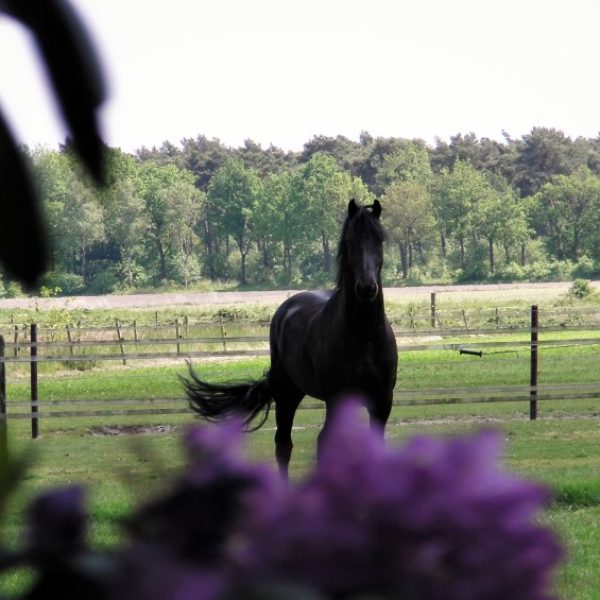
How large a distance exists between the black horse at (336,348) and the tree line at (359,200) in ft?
4.84

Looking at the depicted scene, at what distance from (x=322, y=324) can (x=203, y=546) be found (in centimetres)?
750

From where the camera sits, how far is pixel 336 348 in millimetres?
7371

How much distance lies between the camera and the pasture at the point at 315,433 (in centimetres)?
30

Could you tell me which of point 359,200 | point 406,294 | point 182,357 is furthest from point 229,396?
point 406,294

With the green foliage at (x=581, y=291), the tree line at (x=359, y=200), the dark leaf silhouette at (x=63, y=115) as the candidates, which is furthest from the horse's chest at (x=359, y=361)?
the green foliage at (x=581, y=291)

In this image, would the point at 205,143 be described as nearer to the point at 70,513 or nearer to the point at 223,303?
the point at 70,513

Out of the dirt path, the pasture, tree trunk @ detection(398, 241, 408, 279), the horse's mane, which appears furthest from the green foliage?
the horse's mane

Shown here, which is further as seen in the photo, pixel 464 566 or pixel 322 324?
pixel 322 324

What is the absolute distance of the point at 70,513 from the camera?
249 millimetres

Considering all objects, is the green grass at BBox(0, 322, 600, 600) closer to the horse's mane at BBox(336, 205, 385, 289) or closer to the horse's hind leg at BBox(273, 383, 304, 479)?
the horse's hind leg at BBox(273, 383, 304, 479)

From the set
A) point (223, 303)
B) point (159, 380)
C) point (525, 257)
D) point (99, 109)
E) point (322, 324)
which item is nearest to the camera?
point (99, 109)

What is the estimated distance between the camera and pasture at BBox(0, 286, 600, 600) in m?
0.30

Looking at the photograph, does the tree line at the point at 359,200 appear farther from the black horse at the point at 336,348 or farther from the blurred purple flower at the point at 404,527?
the black horse at the point at 336,348

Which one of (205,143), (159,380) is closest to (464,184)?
(159,380)
